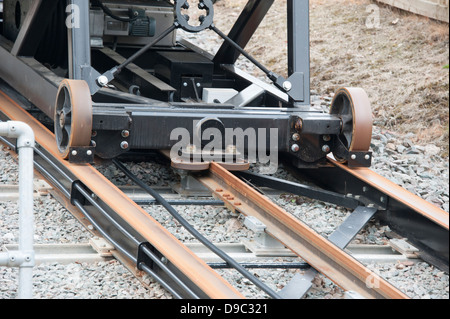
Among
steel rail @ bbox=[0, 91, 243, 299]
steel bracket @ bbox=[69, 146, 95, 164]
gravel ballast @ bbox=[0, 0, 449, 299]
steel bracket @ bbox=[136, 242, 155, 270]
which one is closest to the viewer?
steel rail @ bbox=[0, 91, 243, 299]

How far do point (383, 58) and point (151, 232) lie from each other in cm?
686

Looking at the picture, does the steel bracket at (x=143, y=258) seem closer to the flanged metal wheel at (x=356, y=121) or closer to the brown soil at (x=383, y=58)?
the flanged metal wheel at (x=356, y=121)

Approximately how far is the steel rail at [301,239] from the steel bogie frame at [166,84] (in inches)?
17.9

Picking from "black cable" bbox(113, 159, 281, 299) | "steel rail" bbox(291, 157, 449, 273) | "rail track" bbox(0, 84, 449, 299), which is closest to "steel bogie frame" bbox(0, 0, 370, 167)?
"steel rail" bbox(291, 157, 449, 273)

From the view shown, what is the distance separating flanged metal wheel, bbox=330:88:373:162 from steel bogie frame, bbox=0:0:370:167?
59mm

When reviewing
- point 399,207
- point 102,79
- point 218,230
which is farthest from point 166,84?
point 399,207

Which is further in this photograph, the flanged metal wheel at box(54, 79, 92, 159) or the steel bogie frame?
the steel bogie frame

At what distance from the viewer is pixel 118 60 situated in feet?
23.0

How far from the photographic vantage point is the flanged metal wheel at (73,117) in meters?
5.23

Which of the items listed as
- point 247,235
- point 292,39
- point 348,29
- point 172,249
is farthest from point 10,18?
point 348,29

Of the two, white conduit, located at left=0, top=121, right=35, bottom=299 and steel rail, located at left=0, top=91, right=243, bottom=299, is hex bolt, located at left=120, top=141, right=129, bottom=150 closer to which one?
steel rail, located at left=0, top=91, right=243, bottom=299

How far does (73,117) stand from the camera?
521 cm

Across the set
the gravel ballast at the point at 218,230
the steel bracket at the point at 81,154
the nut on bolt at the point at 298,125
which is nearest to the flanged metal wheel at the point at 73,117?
the steel bracket at the point at 81,154

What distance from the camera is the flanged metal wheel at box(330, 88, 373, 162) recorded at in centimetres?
551
